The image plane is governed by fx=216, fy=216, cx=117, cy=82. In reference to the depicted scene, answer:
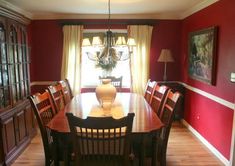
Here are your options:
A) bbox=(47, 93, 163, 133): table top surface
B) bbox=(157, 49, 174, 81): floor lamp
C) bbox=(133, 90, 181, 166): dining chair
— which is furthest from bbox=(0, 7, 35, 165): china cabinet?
bbox=(157, 49, 174, 81): floor lamp

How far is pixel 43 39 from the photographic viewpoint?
15.7ft

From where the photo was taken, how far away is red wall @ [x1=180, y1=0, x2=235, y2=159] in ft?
9.24

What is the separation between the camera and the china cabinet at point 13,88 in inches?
110

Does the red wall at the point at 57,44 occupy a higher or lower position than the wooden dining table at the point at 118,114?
higher

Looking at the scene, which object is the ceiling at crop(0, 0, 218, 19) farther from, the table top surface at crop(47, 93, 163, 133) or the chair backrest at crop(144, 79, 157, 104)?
the table top surface at crop(47, 93, 163, 133)

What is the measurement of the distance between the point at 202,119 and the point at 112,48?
2067 mm

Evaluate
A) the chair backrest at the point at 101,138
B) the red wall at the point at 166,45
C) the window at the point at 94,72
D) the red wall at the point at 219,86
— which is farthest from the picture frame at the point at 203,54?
the chair backrest at the point at 101,138

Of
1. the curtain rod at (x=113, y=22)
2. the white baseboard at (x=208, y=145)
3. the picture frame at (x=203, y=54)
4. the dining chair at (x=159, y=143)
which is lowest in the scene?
the white baseboard at (x=208, y=145)

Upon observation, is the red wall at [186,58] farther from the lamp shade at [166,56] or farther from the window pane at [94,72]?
the window pane at [94,72]

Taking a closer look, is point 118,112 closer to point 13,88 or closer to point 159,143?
point 159,143

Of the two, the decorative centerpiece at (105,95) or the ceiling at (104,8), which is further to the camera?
the ceiling at (104,8)

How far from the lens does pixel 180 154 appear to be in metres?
3.21

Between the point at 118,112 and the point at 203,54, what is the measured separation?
1925 millimetres

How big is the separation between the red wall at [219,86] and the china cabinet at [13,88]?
9.54ft
